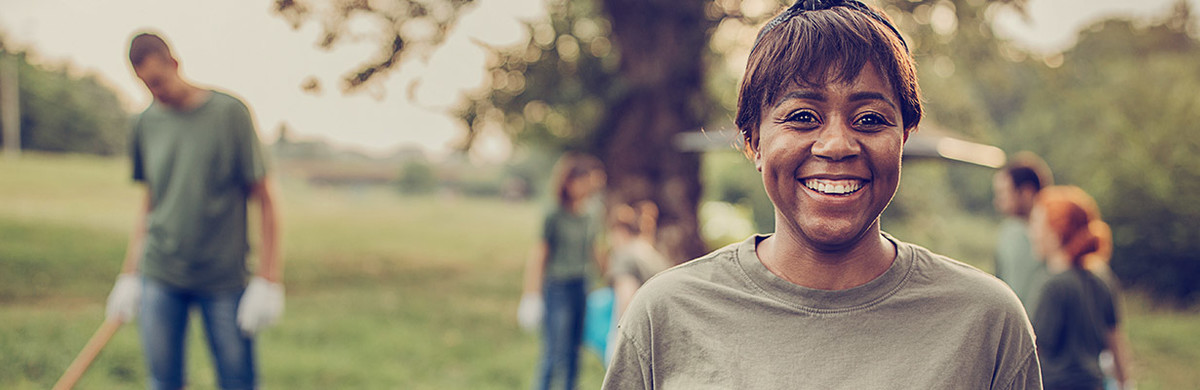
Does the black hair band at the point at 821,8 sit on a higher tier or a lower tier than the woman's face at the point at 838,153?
higher

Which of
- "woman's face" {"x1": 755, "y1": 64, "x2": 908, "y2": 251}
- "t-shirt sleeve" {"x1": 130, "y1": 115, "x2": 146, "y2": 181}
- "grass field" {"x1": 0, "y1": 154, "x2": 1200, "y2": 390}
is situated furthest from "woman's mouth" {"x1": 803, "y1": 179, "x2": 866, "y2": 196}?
"grass field" {"x1": 0, "y1": 154, "x2": 1200, "y2": 390}

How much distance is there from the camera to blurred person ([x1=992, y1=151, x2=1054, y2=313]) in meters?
3.90

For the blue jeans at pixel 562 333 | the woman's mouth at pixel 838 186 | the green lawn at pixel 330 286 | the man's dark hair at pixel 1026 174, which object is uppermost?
the woman's mouth at pixel 838 186

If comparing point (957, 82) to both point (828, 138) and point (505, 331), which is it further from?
point (828, 138)

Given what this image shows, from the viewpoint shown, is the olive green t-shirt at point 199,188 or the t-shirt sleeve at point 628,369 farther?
the olive green t-shirt at point 199,188

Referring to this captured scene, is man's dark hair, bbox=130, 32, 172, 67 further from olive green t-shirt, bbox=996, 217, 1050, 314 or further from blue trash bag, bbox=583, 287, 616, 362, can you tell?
olive green t-shirt, bbox=996, 217, 1050, 314

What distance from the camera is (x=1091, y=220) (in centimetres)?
360

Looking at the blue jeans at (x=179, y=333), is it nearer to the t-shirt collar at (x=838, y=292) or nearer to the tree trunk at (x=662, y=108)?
the t-shirt collar at (x=838, y=292)

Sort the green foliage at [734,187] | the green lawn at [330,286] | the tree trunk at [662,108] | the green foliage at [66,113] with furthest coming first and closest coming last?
the green foliage at [734,187]
the green foliage at [66,113]
the tree trunk at [662,108]
the green lawn at [330,286]

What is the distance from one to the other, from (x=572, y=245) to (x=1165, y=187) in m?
12.2

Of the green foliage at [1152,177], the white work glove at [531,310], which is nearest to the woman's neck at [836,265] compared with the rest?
the white work glove at [531,310]

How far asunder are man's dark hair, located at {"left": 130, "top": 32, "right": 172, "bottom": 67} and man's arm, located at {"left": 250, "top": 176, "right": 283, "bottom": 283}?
62cm

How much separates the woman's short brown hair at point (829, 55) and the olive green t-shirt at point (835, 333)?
26cm

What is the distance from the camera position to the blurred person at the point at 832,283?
1254mm
